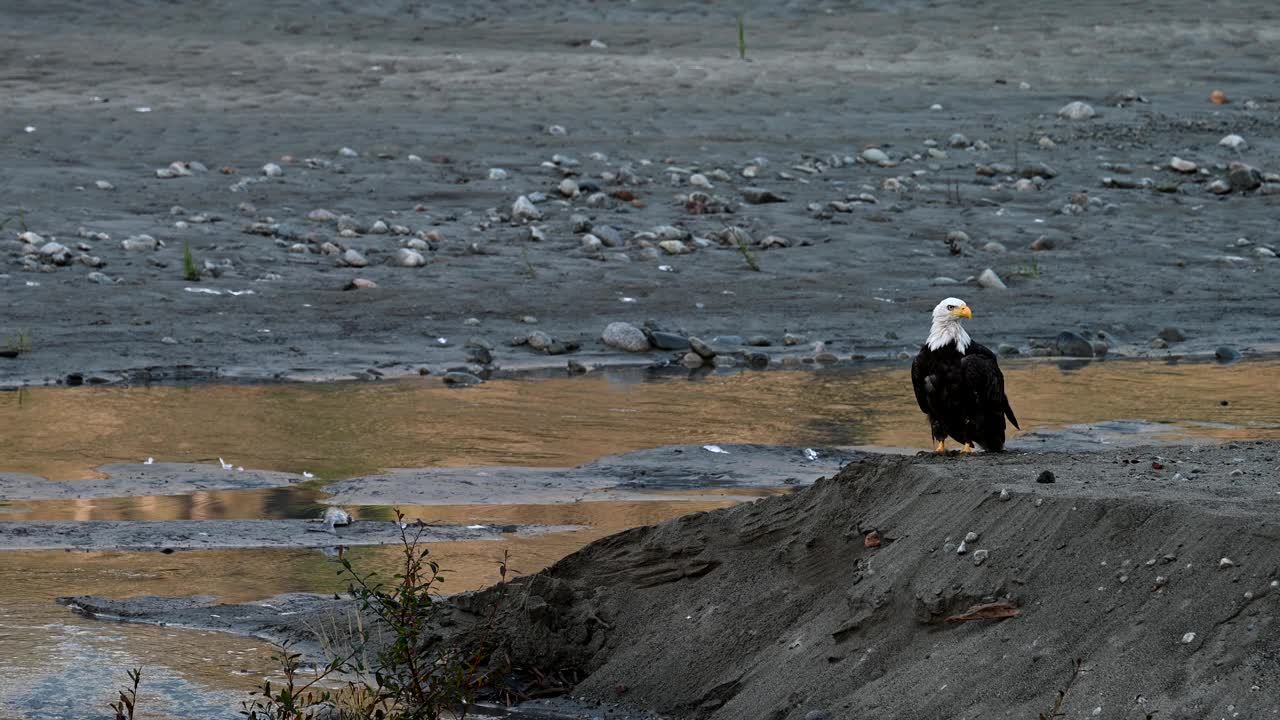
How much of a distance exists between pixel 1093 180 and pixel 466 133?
5.80m

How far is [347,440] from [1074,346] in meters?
5.40

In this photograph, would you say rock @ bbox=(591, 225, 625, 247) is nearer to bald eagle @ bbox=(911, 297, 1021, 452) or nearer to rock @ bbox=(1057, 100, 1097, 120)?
rock @ bbox=(1057, 100, 1097, 120)

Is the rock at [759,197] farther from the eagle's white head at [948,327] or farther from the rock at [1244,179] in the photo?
the eagle's white head at [948,327]

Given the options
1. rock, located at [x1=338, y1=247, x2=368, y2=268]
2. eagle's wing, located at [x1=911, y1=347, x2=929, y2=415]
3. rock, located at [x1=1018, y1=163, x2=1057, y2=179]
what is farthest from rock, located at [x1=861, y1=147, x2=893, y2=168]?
eagle's wing, located at [x1=911, y1=347, x2=929, y2=415]

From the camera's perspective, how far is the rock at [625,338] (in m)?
11.8

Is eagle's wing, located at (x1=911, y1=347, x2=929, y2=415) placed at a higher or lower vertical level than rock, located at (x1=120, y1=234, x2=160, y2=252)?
higher

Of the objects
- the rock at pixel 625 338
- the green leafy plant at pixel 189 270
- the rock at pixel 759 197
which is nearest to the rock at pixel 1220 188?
the rock at pixel 759 197

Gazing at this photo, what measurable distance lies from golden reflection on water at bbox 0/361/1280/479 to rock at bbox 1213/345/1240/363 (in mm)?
470

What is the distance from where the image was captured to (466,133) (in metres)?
16.8

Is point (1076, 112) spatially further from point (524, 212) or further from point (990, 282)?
point (524, 212)

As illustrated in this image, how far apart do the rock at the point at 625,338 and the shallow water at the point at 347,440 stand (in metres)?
0.58

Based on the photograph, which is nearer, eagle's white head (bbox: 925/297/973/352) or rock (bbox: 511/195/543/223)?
eagle's white head (bbox: 925/297/973/352)

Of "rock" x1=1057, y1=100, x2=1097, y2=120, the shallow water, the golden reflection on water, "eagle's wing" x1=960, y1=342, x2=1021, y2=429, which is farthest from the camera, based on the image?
"rock" x1=1057, y1=100, x2=1097, y2=120

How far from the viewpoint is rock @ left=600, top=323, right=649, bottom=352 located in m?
11.8
